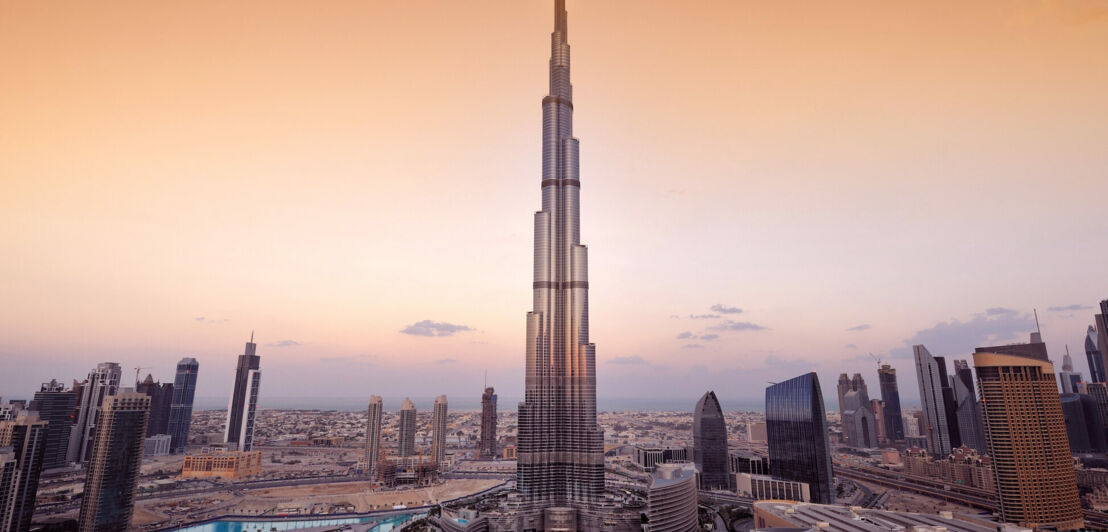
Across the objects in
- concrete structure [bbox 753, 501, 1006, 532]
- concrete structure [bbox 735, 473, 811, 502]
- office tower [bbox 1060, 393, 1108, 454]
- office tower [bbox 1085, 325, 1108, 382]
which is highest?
office tower [bbox 1085, 325, 1108, 382]

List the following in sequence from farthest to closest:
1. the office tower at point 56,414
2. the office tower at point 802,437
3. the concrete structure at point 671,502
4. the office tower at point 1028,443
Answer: the office tower at point 56,414 → the office tower at point 802,437 → the office tower at point 1028,443 → the concrete structure at point 671,502

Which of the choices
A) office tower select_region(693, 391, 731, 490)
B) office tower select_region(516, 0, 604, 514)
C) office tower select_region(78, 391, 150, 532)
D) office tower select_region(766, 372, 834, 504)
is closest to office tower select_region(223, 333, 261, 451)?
office tower select_region(78, 391, 150, 532)

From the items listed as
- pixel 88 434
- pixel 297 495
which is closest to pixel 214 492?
pixel 297 495

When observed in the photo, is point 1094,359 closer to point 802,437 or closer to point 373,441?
point 802,437

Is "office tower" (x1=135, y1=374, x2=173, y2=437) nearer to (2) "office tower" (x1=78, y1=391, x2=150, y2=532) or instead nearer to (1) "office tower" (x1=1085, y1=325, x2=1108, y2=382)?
(2) "office tower" (x1=78, y1=391, x2=150, y2=532)

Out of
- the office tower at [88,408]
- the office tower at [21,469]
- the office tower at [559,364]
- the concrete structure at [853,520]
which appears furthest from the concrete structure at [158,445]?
the concrete structure at [853,520]

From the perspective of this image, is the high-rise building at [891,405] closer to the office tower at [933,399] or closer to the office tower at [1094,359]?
the office tower at [933,399]
